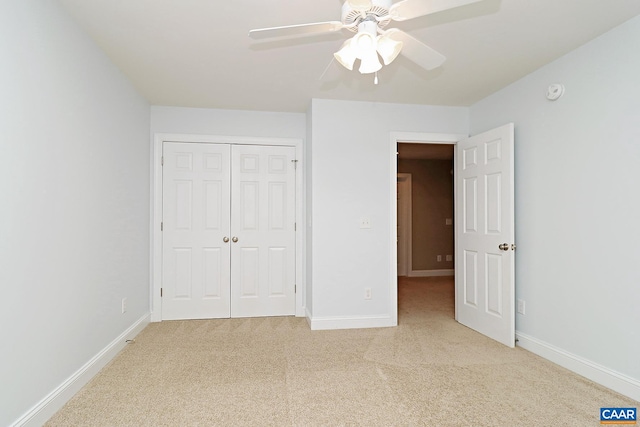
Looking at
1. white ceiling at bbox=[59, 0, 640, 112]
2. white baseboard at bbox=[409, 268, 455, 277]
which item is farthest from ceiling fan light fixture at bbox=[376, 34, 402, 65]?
white baseboard at bbox=[409, 268, 455, 277]

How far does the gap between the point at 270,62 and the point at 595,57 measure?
2325mm

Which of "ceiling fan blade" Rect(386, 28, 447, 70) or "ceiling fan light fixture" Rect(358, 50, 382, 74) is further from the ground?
"ceiling fan blade" Rect(386, 28, 447, 70)

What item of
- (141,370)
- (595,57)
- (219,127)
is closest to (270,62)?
(219,127)

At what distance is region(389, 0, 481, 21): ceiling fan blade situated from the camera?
1455 millimetres

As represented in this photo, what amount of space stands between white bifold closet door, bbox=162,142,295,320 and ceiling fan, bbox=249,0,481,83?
2458 millimetres

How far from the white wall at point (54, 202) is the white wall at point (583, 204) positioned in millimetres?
3431

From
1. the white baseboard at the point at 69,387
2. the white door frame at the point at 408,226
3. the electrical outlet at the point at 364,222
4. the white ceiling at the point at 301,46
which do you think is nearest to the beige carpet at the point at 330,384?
the white baseboard at the point at 69,387

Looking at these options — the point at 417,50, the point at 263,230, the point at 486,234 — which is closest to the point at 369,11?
the point at 417,50

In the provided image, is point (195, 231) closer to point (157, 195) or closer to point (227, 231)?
point (227, 231)

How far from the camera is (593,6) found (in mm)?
2062

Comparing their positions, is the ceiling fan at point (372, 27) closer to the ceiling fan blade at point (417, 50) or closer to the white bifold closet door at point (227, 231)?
the ceiling fan blade at point (417, 50)

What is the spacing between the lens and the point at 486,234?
339 cm

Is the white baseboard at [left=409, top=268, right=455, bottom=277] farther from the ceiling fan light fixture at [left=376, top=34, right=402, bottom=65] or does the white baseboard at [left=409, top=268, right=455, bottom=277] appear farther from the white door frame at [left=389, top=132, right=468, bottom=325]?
the ceiling fan light fixture at [left=376, top=34, right=402, bottom=65]

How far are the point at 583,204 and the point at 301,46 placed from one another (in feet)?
7.61
